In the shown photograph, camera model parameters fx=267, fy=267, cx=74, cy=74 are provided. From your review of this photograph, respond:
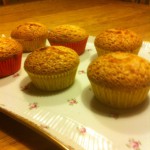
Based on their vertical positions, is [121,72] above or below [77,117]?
above

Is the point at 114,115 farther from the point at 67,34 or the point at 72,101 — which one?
the point at 67,34

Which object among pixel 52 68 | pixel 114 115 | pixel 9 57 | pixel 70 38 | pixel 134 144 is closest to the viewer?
pixel 134 144

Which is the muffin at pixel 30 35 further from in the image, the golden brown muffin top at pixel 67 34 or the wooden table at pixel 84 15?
the wooden table at pixel 84 15

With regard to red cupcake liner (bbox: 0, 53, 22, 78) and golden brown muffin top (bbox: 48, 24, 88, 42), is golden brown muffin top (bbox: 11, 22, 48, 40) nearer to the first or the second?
golden brown muffin top (bbox: 48, 24, 88, 42)

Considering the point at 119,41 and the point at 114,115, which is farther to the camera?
the point at 119,41

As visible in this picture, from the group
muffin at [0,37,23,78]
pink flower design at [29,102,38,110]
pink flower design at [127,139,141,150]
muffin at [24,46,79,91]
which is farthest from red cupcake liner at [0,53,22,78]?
pink flower design at [127,139,141,150]

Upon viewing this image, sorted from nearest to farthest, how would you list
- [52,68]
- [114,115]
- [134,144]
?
[134,144] → [114,115] → [52,68]

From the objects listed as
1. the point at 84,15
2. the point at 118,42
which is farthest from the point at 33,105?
the point at 84,15

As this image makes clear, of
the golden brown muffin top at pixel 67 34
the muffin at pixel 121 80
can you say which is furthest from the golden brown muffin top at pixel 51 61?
the golden brown muffin top at pixel 67 34

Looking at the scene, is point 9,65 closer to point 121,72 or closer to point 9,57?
point 9,57
